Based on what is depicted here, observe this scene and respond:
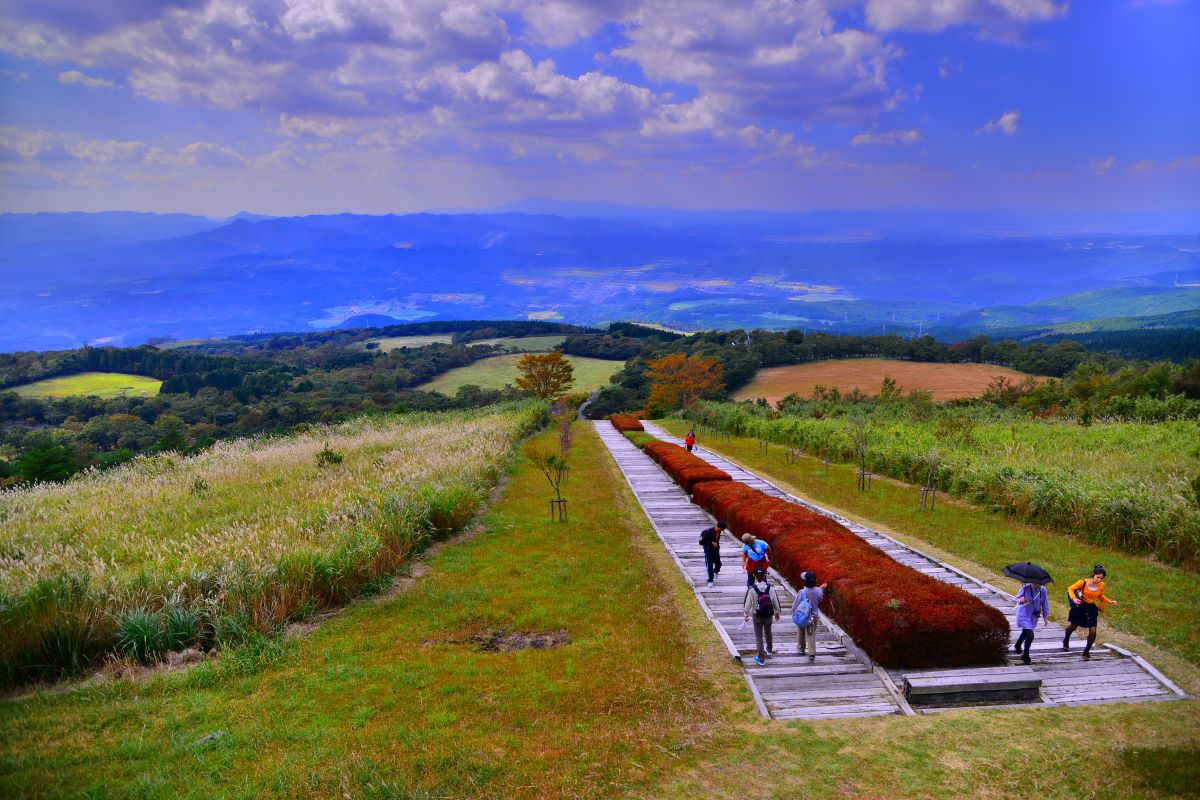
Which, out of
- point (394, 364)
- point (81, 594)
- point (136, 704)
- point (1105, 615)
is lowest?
point (1105, 615)

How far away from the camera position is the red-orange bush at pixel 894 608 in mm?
8531

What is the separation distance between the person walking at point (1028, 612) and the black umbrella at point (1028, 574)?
0.11 meters

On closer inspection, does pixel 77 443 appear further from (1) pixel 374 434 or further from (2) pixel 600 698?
→ (2) pixel 600 698

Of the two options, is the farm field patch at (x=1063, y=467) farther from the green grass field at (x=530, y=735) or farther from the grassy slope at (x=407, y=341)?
the grassy slope at (x=407, y=341)

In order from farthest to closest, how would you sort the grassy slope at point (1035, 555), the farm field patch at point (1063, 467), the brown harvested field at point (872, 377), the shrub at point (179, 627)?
the brown harvested field at point (872, 377)
the farm field patch at point (1063, 467)
the grassy slope at point (1035, 555)
the shrub at point (179, 627)

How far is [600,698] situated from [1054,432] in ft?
82.5

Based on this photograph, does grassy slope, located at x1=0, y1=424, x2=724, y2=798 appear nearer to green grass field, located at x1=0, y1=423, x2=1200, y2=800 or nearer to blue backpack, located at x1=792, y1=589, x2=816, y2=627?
green grass field, located at x1=0, y1=423, x2=1200, y2=800

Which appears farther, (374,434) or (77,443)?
(77,443)

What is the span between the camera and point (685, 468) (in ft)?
75.2

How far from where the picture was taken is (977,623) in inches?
336

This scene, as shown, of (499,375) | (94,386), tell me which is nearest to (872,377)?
(499,375)

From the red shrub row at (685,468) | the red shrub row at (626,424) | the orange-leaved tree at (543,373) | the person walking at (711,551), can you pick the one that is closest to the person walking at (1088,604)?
the person walking at (711,551)

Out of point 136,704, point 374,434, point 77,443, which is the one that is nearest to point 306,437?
point 374,434

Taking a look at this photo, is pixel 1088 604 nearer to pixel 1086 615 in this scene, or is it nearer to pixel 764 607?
pixel 1086 615
